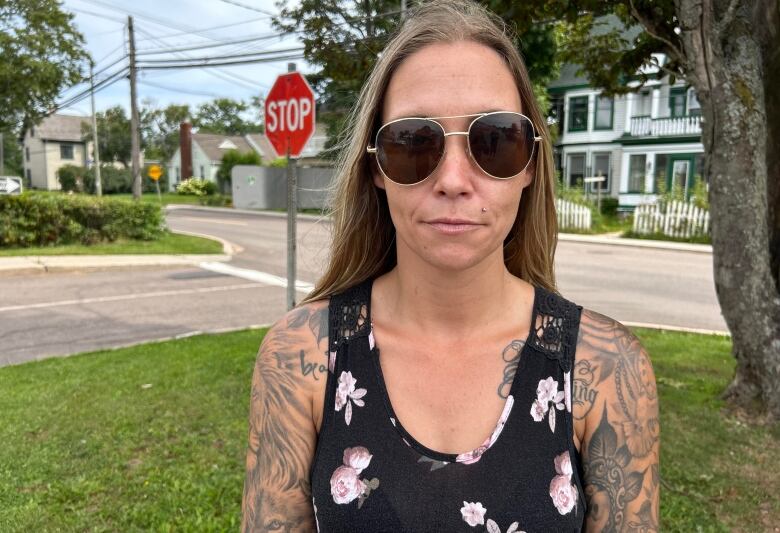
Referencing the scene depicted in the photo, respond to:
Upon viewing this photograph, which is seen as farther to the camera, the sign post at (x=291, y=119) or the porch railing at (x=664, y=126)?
the porch railing at (x=664, y=126)

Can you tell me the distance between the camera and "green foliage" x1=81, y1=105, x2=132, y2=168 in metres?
61.8

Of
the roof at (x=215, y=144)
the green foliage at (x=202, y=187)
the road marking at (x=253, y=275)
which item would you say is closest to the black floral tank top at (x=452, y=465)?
the road marking at (x=253, y=275)

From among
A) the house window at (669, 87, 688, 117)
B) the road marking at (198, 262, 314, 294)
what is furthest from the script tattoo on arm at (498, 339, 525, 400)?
the house window at (669, 87, 688, 117)

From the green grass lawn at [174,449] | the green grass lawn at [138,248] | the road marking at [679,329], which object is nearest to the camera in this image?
the green grass lawn at [174,449]

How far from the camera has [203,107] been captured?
88312 millimetres

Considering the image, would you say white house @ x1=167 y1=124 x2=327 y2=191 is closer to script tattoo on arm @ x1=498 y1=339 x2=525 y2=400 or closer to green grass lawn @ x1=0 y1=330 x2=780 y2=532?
green grass lawn @ x1=0 y1=330 x2=780 y2=532

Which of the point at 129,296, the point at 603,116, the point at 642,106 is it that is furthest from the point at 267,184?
the point at 603,116

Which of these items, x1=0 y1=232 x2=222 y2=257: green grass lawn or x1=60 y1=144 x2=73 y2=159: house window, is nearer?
x1=0 y1=232 x2=222 y2=257: green grass lawn

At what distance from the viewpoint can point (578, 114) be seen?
99.2 feet

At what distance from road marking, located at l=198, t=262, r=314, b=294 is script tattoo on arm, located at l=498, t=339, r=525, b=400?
898cm

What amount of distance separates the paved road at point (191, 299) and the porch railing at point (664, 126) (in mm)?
13132

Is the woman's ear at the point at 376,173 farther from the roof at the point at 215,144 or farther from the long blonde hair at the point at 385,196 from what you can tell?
the roof at the point at 215,144

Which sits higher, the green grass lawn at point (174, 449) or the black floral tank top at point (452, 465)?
the black floral tank top at point (452, 465)

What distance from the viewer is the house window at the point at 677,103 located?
26.9 meters
